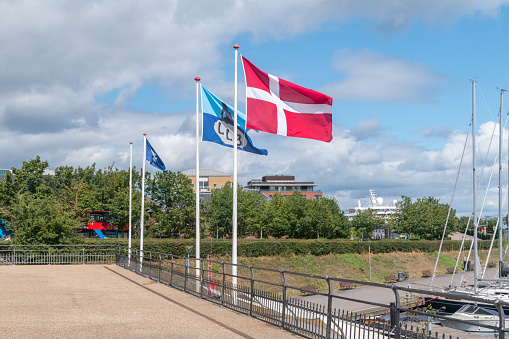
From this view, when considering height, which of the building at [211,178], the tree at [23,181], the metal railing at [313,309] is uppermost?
the building at [211,178]

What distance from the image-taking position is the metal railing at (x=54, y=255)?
3105 cm

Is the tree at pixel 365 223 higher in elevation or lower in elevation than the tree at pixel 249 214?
lower

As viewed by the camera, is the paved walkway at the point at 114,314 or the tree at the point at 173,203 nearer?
the paved walkway at the point at 114,314

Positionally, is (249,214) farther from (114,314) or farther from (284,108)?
(114,314)

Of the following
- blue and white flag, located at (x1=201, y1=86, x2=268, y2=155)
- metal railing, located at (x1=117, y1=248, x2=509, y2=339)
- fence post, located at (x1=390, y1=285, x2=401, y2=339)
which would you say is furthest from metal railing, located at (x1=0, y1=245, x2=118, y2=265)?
fence post, located at (x1=390, y1=285, x2=401, y2=339)

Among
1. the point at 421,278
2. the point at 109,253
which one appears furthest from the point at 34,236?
the point at 421,278

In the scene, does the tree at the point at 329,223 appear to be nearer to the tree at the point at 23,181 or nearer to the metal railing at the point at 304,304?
the tree at the point at 23,181

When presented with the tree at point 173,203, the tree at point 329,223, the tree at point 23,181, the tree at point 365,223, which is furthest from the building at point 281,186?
the tree at point 23,181

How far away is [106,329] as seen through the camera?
10.4 meters

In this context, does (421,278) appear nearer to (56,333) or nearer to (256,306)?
(256,306)

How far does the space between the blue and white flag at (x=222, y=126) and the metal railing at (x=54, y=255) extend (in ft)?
50.7

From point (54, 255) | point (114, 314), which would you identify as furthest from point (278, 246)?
point (114, 314)

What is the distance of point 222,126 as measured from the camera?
60.0ft

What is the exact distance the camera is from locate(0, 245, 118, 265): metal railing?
3105 cm
